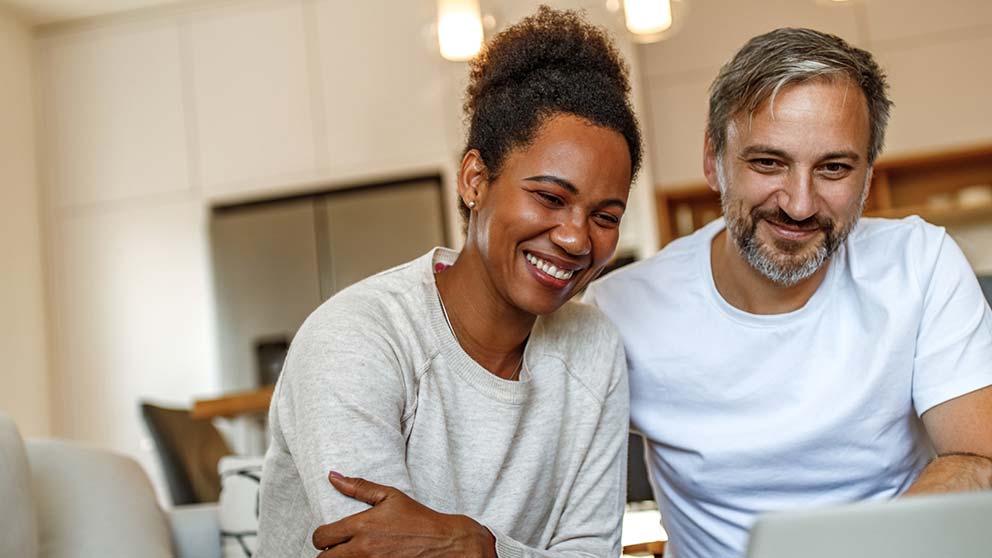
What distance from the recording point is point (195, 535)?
2041mm

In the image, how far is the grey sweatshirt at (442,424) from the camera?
1.33 m

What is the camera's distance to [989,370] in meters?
1.58

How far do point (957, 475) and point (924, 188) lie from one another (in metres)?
4.01

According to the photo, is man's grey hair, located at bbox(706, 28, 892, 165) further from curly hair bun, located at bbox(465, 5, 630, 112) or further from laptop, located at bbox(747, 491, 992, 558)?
laptop, located at bbox(747, 491, 992, 558)

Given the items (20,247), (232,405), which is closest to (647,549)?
(232,405)

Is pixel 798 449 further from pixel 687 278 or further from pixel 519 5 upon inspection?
pixel 519 5

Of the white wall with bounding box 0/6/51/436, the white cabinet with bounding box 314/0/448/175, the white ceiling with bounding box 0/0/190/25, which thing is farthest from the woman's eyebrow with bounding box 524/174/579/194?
the white ceiling with bounding box 0/0/190/25

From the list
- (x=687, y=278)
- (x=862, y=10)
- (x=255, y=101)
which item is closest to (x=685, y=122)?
(x=862, y=10)

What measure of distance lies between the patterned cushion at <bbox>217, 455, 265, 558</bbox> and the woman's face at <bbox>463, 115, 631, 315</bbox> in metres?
0.77

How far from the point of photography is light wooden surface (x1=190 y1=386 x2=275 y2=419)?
3292 mm

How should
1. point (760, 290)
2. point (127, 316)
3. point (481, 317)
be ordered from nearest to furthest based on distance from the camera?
1. point (481, 317)
2. point (760, 290)
3. point (127, 316)

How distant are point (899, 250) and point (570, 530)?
0.67 metres

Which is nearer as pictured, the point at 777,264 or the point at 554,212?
the point at 554,212

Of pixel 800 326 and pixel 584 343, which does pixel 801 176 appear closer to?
pixel 800 326
